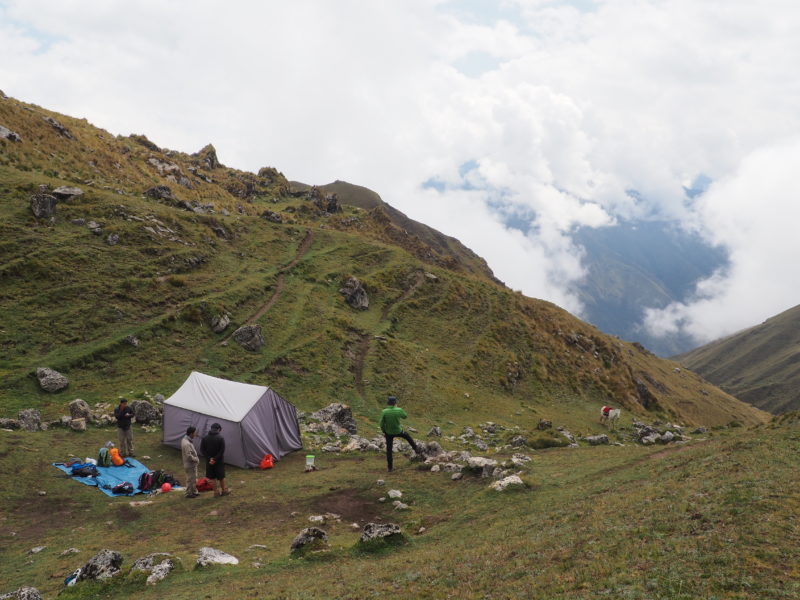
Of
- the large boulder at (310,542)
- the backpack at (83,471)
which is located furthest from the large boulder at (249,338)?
the large boulder at (310,542)

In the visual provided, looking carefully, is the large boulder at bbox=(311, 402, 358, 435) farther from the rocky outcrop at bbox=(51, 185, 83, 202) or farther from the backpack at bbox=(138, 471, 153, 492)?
the rocky outcrop at bbox=(51, 185, 83, 202)

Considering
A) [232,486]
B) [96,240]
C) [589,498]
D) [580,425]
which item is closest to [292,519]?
[232,486]

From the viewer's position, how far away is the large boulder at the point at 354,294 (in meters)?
59.6

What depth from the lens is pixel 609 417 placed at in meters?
49.1

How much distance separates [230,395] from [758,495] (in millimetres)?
24632

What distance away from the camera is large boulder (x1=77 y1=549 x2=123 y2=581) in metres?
12.0

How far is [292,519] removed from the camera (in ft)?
57.6

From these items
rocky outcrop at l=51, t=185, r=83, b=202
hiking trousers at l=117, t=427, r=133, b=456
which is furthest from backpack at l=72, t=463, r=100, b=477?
rocky outcrop at l=51, t=185, r=83, b=202

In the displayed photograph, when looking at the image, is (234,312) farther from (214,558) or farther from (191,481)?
(214,558)

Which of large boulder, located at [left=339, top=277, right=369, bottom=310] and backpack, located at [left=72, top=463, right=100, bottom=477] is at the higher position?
large boulder, located at [left=339, top=277, right=369, bottom=310]

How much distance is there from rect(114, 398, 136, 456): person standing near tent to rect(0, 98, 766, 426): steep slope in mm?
8575

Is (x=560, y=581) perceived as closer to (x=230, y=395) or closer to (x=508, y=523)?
(x=508, y=523)

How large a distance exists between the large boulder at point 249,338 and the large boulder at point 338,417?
11.6 metres

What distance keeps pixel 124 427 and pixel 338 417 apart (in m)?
13.9
